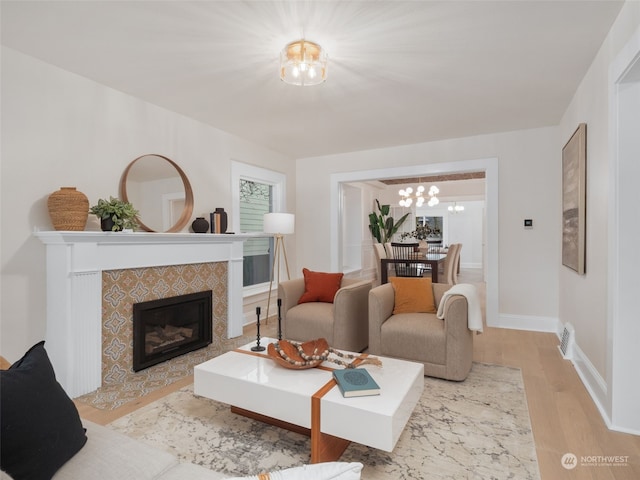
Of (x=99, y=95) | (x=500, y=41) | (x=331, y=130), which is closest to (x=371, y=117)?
(x=331, y=130)

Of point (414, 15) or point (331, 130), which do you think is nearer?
point (414, 15)

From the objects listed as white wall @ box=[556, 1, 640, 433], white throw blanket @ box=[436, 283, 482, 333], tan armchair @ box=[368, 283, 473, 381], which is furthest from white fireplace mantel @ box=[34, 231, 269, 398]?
white wall @ box=[556, 1, 640, 433]

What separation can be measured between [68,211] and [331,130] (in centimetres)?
286

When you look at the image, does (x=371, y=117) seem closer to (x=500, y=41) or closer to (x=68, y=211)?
(x=500, y=41)

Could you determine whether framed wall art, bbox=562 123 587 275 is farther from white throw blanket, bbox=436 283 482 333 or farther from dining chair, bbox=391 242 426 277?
dining chair, bbox=391 242 426 277

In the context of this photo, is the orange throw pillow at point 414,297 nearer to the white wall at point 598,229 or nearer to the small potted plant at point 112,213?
the white wall at point 598,229

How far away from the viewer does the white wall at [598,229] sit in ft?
6.89

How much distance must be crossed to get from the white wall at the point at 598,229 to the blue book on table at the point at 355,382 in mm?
1511

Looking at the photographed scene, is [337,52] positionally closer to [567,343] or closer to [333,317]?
[333,317]

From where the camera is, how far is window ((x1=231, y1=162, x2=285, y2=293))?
15.2ft

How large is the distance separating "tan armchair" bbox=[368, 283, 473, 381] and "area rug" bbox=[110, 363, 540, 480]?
0.24m

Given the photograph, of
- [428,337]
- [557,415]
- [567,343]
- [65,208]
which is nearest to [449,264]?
[567,343]

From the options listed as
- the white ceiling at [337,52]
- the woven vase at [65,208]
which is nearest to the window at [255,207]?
the white ceiling at [337,52]

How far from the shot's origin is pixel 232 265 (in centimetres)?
410
